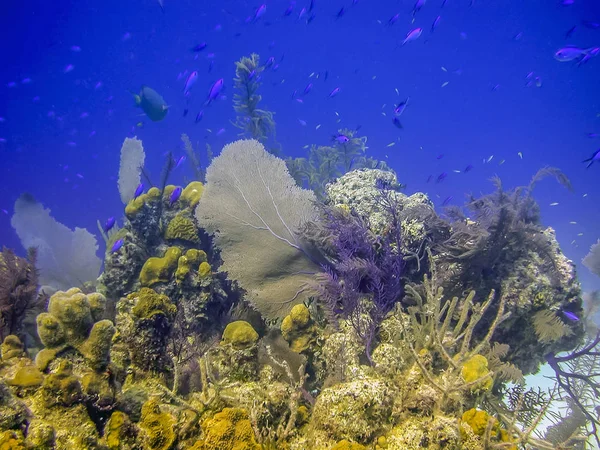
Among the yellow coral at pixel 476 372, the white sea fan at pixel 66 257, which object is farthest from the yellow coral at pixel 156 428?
the white sea fan at pixel 66 257

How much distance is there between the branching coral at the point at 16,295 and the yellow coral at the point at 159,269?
59.9 inches

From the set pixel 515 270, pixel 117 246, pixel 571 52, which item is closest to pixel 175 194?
pixel 117 246

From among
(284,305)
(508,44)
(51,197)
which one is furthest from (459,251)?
(508,44)

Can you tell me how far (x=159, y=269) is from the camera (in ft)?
15.3

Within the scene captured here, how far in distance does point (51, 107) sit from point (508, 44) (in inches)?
4633

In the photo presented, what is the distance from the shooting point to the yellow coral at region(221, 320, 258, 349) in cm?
334

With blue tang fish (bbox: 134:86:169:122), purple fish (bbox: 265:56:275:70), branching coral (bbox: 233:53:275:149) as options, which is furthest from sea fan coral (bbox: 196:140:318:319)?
purple fish (bbox: 265:56:275:70)

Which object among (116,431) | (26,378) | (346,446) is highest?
(26,378)

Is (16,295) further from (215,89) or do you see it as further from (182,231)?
(215,89)

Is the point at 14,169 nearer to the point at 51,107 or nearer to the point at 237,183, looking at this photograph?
the point at 51,107

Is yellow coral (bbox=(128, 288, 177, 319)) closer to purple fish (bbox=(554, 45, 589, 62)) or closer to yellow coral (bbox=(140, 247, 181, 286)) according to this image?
yellow coral (bbox=(140, 247, 181, 286))

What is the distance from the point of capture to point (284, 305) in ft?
14.4

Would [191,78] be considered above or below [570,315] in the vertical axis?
above

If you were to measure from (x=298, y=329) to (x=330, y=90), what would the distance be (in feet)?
171
